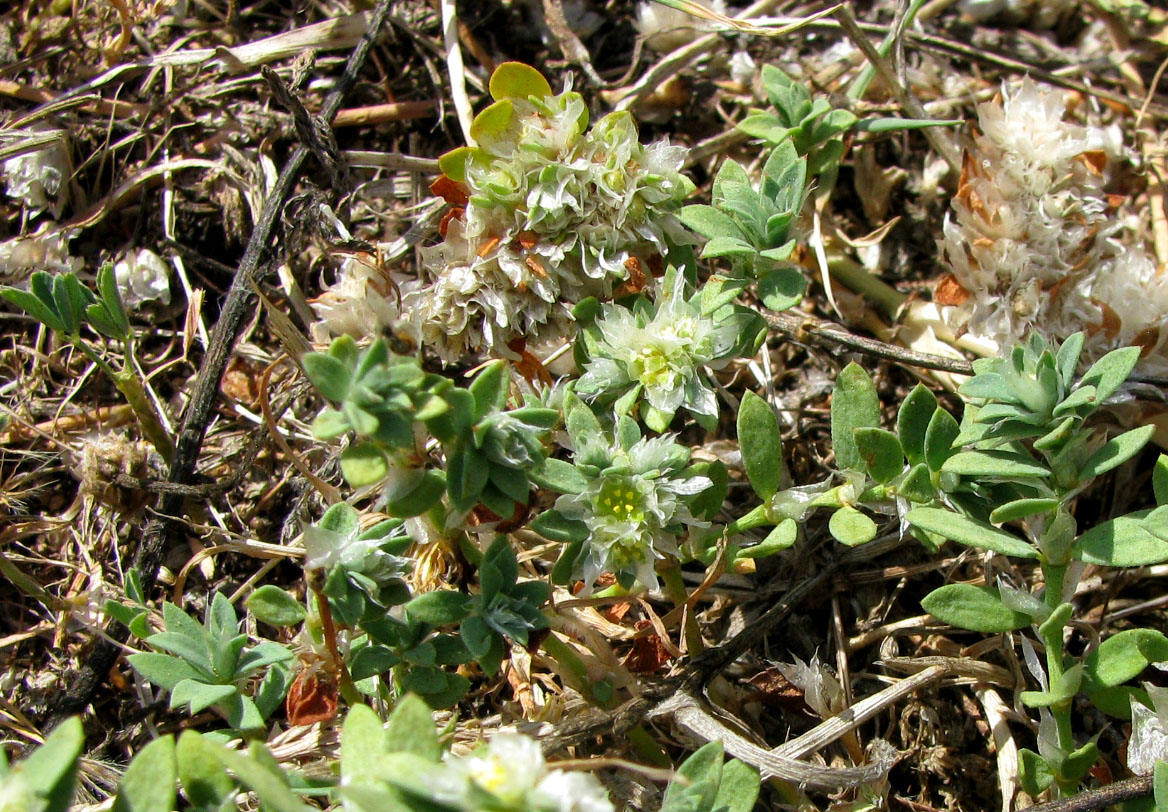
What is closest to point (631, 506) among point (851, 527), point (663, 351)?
point (663, 351)

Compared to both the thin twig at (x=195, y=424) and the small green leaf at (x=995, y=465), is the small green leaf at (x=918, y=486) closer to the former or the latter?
the small green leaf at (x=995, y=465)

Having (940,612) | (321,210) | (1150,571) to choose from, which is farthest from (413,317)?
(1150,571)

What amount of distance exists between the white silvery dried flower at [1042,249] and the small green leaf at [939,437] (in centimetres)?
67

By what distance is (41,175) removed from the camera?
3014mm

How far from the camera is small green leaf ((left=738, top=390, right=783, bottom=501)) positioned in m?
2.25

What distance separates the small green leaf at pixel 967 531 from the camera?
2031mm

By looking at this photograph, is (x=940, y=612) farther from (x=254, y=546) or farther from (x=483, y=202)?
(x=254, y=546)

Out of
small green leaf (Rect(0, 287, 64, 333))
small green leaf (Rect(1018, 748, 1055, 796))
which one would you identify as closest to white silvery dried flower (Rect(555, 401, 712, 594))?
small green leaf (Rect(1018, 748, 1055, 796))

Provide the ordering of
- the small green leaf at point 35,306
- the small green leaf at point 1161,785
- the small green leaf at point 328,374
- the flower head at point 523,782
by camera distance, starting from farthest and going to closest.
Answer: the small green leaf at point 35,306
the small green leaf at point 1161,785
the small green leaf at point 328,374
the flower head at point 523,782

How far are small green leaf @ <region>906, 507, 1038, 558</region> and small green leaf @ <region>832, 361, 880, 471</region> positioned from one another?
8.4 inches

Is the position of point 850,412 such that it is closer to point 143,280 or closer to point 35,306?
point 35,306

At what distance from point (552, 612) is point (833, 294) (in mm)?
1530

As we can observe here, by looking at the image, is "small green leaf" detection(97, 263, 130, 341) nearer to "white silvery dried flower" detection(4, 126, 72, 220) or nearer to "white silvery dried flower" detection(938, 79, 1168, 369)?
"white silvery dried flower" detection(4, 126, 72, 220)

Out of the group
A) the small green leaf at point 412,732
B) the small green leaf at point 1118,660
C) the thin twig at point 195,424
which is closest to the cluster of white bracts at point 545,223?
the thin twig at point 195,424
